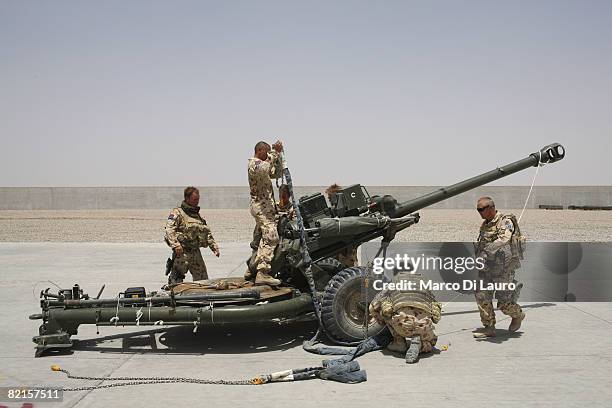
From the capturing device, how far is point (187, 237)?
840cm

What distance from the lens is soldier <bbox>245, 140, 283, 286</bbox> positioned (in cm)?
729

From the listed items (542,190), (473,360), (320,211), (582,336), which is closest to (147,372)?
(320,211)

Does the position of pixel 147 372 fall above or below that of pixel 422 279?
below

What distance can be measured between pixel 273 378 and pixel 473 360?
211 cm

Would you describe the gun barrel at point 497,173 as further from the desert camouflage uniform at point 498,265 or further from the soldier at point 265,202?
the soldier at point 265,202

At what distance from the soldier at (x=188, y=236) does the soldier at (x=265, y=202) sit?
3.78 feet

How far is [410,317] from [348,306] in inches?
32.0

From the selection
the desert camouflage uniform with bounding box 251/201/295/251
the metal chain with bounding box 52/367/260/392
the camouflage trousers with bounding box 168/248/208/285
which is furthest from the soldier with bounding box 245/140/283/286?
the metal chain with bounding box 52/367/260/392

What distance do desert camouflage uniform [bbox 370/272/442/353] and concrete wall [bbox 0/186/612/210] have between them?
39279 millimetres

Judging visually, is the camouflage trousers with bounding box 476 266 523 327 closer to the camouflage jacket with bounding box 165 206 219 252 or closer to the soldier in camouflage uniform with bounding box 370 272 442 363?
the soldier in camouflage uniform with bounding box 370 272 442 363

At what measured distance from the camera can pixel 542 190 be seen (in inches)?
1813

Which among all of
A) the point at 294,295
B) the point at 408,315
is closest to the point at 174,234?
the point at 294,295

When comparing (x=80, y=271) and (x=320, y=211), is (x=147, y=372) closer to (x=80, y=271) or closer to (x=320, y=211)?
(x=320, y=211)

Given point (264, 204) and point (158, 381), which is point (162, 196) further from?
point (158, 381)
